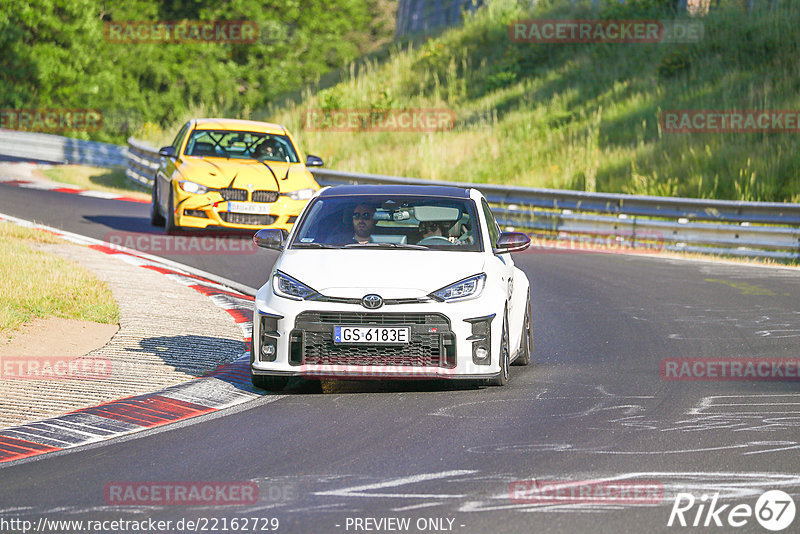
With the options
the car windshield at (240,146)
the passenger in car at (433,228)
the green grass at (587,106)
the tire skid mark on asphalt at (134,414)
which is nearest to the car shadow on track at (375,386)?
the tire skid mark on asphalt at (134,414)

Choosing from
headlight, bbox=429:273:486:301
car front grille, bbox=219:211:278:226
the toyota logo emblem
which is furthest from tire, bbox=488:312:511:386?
car front grille, bbox=219:211:278:226

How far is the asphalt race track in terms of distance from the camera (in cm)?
598

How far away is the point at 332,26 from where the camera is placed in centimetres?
6762

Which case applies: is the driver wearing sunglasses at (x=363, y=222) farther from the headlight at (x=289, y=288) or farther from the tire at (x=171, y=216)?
the tire at (x=171, y=216)

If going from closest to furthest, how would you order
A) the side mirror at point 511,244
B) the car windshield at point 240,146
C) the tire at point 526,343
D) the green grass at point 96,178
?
the side mirror at point 511,244 < the tire at point 526,343 < the car windshield at point 240,146 < the green grass at point 96,178

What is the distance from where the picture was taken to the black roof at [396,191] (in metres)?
10.3

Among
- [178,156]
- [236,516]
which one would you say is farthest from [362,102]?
[236,516]

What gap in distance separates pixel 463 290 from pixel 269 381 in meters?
1.53

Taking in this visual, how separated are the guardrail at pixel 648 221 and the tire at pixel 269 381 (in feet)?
40.3

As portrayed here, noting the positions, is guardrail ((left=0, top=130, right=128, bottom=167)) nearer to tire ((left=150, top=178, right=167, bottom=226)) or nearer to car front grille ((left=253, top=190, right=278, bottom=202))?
tire ((left=150, top=178, right=167, bottom=226))


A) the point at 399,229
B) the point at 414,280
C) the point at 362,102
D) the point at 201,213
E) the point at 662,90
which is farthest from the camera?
the point at 362,102

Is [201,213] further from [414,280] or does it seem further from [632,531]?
[632,531]

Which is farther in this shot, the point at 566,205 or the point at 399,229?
the point at 566,205

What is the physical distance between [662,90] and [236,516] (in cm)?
2668
